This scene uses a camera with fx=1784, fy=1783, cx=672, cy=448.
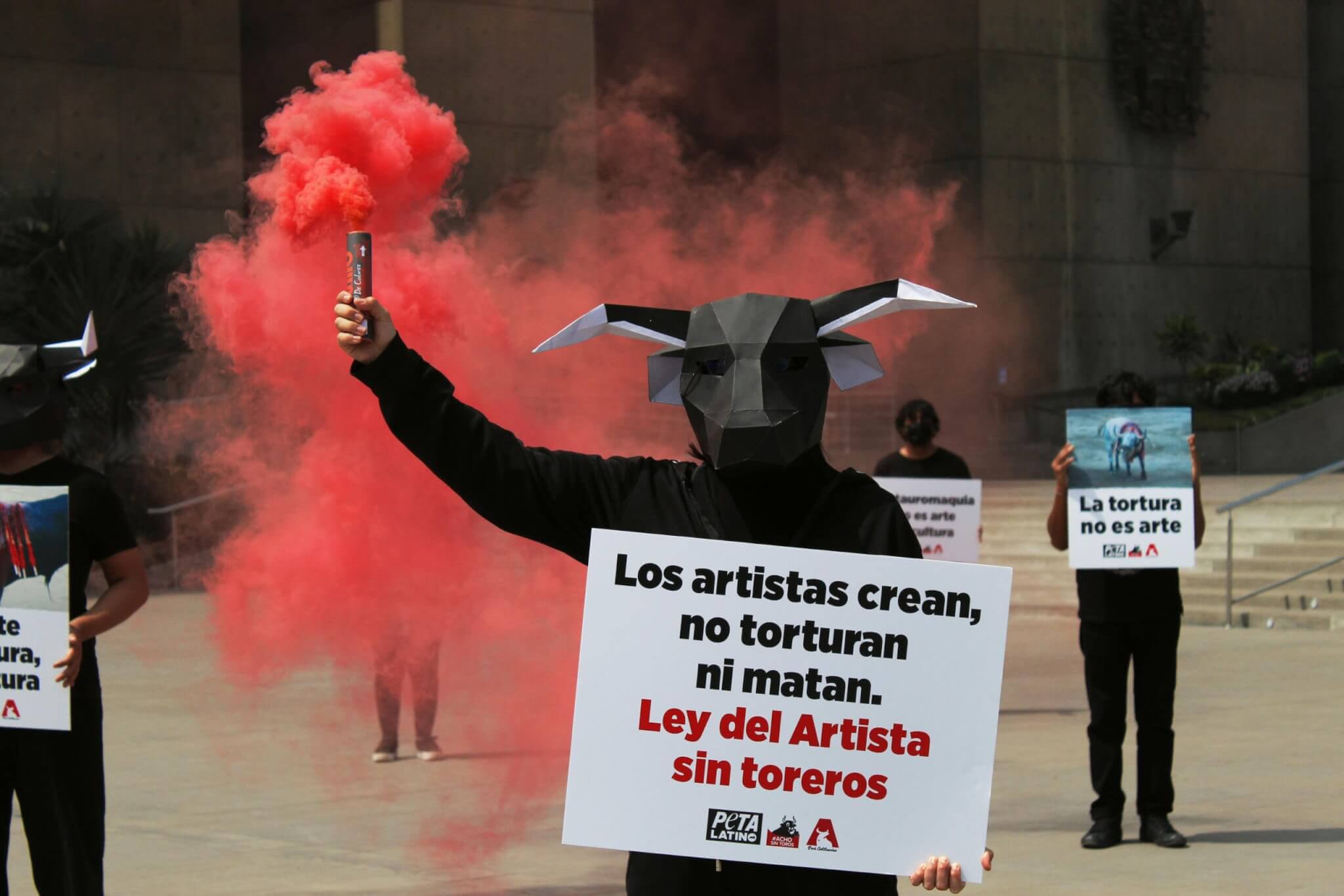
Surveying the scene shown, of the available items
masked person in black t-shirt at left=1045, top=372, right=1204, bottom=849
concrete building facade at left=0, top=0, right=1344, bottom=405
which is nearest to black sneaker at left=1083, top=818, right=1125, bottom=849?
masked person in black t-shirt at left=1045, top=372, right=1204, bottom=849

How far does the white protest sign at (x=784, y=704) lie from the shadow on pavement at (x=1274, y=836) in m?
4.50

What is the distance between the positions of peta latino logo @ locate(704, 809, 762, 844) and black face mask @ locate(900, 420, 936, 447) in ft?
23.3

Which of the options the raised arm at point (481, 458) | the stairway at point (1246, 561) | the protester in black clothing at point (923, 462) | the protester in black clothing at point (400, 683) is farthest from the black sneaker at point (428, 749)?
the stairway at point (1246, 561)

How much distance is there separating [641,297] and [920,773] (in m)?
7.60

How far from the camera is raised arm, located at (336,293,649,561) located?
3.32 m

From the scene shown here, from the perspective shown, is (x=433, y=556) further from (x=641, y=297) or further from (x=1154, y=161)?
(x=1154, y=161)

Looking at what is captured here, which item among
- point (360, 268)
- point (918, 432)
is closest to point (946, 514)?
point (918, 432)

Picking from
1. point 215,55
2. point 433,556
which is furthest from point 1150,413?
point 215,55

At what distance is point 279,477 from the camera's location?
7.21 metres

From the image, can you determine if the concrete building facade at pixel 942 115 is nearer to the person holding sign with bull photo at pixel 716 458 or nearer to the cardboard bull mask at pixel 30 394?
the cardboard bull mask at pixel 30 394

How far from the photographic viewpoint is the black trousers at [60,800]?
4.90m

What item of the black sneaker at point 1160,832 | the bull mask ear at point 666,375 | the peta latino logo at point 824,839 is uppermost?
the bull mask ear at point 666,375

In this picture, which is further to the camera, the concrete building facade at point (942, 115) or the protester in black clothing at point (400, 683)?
the concrete building facade at point (942, 115)

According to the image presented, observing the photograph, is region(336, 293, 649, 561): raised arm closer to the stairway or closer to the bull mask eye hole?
the bull mask eye hole
